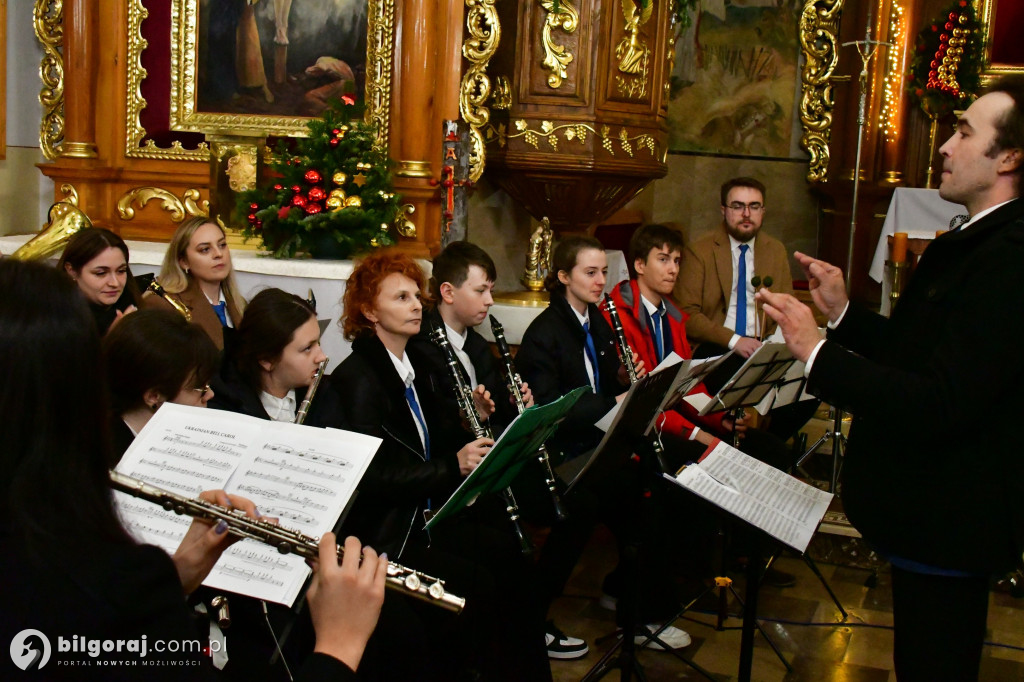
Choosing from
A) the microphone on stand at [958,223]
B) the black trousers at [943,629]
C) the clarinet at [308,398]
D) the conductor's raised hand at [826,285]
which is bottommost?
the black trousers at [943,629]

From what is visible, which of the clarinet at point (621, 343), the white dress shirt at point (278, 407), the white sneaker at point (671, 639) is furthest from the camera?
the clarinet at point (621, 343)

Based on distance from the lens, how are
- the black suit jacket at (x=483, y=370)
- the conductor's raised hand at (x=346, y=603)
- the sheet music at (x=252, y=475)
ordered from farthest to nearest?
the black suit jacket at (x=483, y=370), the sheet music at (x=252, y=475), the conductor's raised hand at (x=346, y=603)

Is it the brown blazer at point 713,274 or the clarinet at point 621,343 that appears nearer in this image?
the clarinet at point 621,343

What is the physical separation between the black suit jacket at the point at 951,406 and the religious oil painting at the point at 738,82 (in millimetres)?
7100

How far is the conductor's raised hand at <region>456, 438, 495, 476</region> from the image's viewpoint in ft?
10.3

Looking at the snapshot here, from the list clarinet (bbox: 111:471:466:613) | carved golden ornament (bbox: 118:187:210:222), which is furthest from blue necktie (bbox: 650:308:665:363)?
clarinet (bbox: 111:471:466:613)

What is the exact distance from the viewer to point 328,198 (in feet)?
17.6

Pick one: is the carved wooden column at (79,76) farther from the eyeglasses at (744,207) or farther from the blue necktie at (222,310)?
the eyeglasses at (744,207)

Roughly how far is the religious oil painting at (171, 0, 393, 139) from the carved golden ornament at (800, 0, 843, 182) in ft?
15.4

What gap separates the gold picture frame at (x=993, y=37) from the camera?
8.67 m

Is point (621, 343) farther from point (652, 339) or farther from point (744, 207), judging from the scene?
→ point (744, 207)

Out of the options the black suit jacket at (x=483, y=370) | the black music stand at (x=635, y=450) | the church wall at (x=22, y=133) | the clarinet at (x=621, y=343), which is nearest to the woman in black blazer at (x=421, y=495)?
the black suit jacket at (x=483, y=370)

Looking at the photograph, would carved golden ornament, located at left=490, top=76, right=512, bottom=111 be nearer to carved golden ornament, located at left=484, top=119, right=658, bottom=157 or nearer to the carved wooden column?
carved golden ornament, located at left=484, top=119, right=658, bottom=157

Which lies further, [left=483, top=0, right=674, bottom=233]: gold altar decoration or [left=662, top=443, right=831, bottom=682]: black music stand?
[left=483, top=0, right=674, bottom=233]: gold altar decoration
